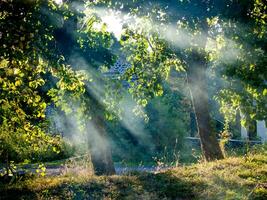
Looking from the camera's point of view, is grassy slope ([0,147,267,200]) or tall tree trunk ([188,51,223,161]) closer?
Answer: grassy slope ([0,147,267,200])

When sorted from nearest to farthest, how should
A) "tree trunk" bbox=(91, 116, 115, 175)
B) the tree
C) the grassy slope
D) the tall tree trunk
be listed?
1. the tree
2. the grassy slope
3. "tree trunk" bbox=(91, 116, 115, 175)
4. the tall tree trunk

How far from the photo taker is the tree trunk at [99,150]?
11.4m

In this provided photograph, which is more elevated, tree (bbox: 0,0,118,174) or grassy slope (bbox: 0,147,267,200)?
tree (bbox: 0,0,118,174)

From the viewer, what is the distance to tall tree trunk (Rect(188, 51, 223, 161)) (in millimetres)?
13547

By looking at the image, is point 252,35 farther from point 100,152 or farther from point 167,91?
point 167,91

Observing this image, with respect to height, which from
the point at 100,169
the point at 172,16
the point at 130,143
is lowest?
the point at 130,143

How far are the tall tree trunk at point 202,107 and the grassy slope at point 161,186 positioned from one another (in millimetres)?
2836

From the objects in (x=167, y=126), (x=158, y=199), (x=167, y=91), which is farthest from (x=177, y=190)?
(x=167, y=91)

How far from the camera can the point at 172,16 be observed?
9125 millimetres

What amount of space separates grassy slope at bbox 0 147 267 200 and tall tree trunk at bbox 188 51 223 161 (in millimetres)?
2836

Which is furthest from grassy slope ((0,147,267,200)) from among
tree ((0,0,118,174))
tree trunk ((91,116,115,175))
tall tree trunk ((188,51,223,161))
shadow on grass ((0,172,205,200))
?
tall tree trunk ((188,51,223,161))

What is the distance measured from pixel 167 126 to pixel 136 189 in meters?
12.6

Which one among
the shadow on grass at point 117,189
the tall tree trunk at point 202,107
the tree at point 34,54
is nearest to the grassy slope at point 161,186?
the shadow on grass at point 117,189

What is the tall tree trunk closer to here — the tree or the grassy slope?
the grassy slope
